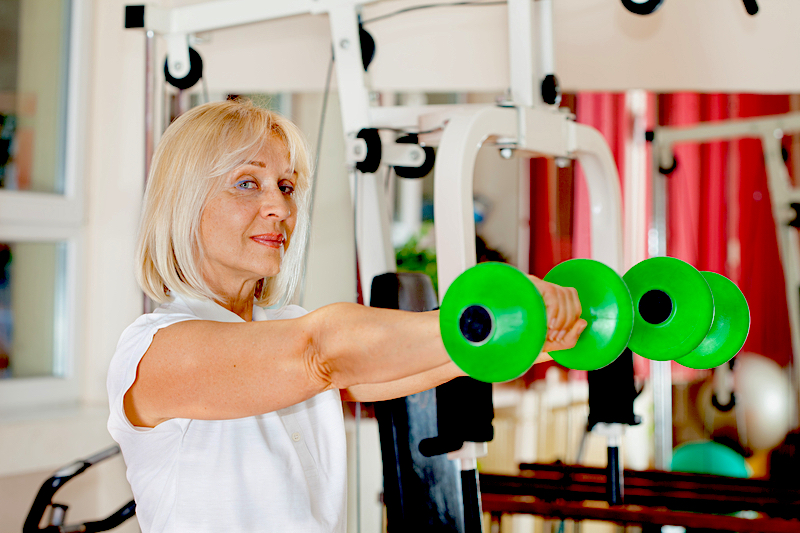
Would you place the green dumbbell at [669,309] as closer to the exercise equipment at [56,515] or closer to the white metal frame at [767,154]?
the exercise equipment at [56,515]

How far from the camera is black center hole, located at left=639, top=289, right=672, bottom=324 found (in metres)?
0.80

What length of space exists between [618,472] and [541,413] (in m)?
1.70

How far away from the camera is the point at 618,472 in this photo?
1.63m

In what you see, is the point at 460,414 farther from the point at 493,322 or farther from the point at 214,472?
the point at 493,322

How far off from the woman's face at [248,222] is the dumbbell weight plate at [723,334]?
0.55m

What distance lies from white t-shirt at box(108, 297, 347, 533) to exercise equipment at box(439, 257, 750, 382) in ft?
1.35

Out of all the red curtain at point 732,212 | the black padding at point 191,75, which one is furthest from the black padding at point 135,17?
the red curtain at point 732,212

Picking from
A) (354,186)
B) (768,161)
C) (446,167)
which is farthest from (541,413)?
(446,167)

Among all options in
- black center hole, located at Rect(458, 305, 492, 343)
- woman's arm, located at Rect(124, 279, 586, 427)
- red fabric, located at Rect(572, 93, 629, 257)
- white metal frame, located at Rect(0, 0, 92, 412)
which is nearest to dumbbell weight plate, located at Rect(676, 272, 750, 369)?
woman's arm, located at Rect(124, 279, 586, 427)

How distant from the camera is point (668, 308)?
0.80 metres

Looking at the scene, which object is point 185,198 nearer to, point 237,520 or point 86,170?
point 237,520

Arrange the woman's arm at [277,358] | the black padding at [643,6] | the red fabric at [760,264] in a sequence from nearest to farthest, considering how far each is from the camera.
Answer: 1. the woman's arm at [277,358]
2. the black padding at [643,6]
3. the red fabric at [760,264]

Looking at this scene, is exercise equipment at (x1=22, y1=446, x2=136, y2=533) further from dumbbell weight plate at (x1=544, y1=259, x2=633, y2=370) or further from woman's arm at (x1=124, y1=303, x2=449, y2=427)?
dumbbell weight plate at (x1=544, y1=259, x2=633, y2=370)

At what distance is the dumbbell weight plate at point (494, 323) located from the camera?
1.88ft
